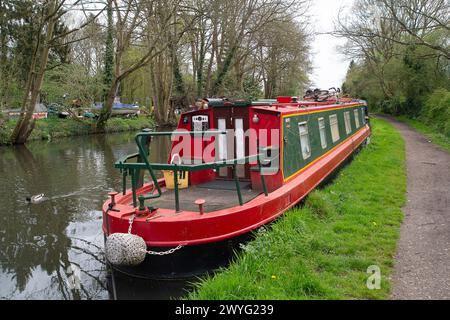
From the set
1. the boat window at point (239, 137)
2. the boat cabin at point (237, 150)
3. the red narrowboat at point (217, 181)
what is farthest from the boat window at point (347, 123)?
the boat window at point (239, 137)

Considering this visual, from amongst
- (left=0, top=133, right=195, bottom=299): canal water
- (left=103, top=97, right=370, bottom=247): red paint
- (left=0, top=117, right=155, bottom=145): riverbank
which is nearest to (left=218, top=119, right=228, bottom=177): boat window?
(left=103, top=97, right=370, bottom=247): red paint

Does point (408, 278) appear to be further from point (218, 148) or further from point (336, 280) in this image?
point (218, 148)

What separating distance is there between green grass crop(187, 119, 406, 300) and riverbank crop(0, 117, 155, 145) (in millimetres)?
15707

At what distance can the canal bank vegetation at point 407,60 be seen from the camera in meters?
16.0

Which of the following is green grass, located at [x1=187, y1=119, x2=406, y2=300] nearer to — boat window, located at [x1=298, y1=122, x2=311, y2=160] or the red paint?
the red paint

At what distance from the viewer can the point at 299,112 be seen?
22.7 ft

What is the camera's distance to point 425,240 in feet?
15.9

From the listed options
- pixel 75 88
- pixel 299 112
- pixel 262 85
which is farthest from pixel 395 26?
pixel 299 112

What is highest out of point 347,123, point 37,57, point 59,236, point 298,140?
point 37,57

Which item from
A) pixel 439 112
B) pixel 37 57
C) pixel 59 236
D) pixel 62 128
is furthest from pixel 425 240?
pixel 62 128

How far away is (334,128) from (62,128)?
53.4 ft

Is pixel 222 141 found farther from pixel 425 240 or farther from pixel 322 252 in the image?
pixel 425 240

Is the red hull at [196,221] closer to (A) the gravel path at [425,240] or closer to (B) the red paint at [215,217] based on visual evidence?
(B) the red paint at [215,217]

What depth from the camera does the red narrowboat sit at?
15.0 ft
